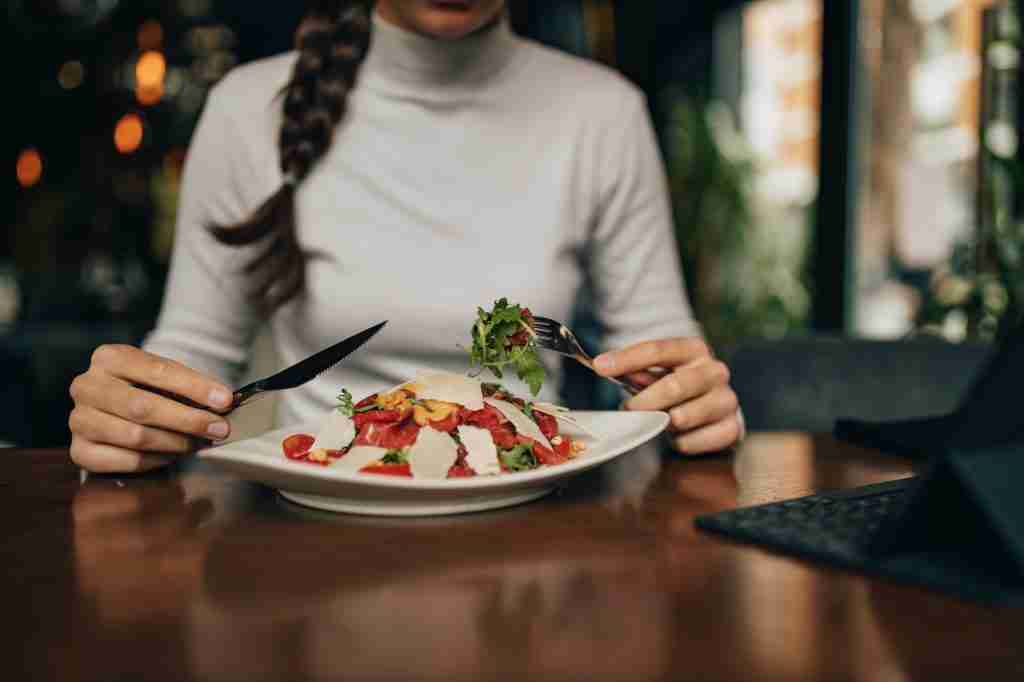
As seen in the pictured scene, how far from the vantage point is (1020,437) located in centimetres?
61

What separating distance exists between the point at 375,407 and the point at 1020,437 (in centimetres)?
48

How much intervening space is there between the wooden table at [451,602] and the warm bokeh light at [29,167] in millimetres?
4814

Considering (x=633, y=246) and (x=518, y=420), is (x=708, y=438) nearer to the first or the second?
(x=518, y=420)

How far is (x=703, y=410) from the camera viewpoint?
103 centimetres

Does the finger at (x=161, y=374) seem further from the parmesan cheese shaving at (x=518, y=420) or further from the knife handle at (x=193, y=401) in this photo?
the parmesan cheese shaving at (x=518, y=420)

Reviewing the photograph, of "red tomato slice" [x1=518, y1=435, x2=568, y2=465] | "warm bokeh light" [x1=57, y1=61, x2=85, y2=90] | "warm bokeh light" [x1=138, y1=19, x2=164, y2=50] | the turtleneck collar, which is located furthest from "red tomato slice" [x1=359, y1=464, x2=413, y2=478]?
"warm bokeh light" [x1=138, y1=19, x2=164, y2=50]

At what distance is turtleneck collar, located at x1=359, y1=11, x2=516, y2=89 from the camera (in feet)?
5.15

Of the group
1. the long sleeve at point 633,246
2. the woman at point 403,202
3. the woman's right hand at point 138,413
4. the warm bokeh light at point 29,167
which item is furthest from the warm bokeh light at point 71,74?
the woman's right hand at point 138,413

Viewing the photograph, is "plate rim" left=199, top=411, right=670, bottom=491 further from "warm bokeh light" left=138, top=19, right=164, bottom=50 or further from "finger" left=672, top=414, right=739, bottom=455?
"warm bokeh light" left=138, top=19, right=164, bottom=50

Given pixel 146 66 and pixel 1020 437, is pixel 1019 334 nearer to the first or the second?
pixel 1020 437

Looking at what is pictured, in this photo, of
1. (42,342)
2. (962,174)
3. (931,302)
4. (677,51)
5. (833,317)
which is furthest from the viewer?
(677,51)

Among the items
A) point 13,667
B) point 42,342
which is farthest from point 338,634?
point 42,342

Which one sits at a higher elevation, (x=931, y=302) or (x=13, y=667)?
(x=13, y=667)

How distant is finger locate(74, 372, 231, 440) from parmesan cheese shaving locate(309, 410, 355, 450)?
0.13m
